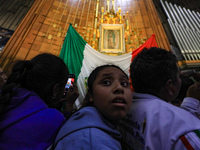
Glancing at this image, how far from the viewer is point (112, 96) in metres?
0.58

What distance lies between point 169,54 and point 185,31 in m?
4.35

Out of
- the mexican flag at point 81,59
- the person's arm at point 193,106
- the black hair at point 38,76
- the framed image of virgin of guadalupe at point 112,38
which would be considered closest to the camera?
the black hair at point 38,76

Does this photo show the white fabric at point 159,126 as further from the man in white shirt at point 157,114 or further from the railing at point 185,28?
the railing at point 185,28

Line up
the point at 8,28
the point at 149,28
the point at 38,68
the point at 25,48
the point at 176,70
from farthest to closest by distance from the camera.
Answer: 1. the point at 149,28
2. the point at 8,28
3. the point at 25,48
4. the point at 176,70
5. the point at 38,68

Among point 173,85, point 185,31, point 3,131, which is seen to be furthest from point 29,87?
point 185,31

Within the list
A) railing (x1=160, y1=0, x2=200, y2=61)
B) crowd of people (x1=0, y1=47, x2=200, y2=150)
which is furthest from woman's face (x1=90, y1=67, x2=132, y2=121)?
railing (x1=160, y1=0, x2=200, y2=61)

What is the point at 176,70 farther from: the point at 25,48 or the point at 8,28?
the point at 8,28

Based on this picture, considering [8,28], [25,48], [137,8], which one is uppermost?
[137,8]

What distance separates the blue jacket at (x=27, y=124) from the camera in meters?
0.47

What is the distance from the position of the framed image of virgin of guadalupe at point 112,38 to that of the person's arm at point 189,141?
2.97 metres

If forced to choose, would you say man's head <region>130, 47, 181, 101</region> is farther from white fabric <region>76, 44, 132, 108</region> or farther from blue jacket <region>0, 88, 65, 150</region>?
white fabric <region>76, 44, 132, 108</region>

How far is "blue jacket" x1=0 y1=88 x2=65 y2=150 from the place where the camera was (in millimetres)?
466

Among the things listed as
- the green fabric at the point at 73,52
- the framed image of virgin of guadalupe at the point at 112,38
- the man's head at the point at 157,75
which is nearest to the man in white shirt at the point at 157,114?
the man's head at the point at 157,75

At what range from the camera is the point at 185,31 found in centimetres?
414
